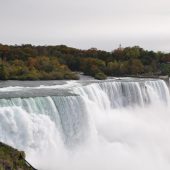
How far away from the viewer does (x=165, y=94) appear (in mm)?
26281

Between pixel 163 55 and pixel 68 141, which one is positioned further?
pixel 163 55

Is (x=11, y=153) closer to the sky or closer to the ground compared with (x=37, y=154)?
closer to the sky

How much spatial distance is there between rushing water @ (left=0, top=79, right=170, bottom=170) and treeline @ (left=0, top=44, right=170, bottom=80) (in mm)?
8856

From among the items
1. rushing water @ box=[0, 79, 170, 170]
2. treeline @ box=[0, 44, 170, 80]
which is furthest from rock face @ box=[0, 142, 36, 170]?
treeline @ box=[0, 44, 170, 80]

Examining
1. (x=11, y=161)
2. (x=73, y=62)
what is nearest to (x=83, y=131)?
(x=11, y=161)

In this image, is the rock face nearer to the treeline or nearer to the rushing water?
the rushing water

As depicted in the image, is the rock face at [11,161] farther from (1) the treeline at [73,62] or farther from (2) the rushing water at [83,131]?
(1) the treeline at [73,62]

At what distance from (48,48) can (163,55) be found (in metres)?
10.8

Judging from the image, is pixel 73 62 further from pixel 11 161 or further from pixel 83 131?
pixel 11 161

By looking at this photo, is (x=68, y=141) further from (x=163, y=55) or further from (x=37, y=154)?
(x=163, y=55)

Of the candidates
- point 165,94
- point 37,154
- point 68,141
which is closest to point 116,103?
→ point 165,94

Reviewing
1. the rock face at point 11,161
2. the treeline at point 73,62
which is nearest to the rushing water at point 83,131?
the rock face at point 11,161

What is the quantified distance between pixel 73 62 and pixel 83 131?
2138 cm

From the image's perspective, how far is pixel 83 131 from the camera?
58.0 feet
